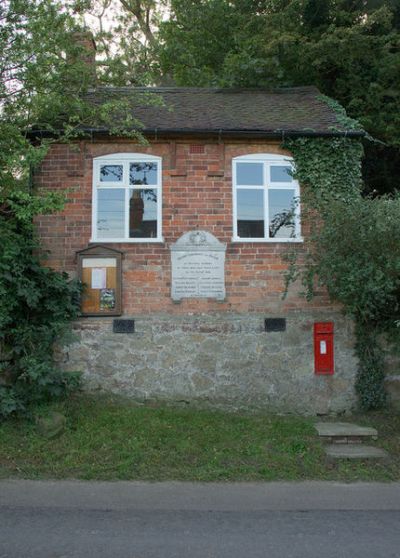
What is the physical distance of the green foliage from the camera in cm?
818

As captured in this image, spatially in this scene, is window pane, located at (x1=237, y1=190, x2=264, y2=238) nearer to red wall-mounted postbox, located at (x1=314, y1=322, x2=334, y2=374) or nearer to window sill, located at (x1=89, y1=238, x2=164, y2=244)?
window sill, located at (x1=89, y1=238, x2=164, y2=244)

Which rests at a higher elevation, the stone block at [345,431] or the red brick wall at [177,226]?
the red brick wall at [177,226]

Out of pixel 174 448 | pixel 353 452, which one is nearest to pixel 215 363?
pixel 174 448

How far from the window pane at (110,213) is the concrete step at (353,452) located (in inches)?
199

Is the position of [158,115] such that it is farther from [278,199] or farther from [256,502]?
[256,502]

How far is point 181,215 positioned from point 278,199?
1.82 metres

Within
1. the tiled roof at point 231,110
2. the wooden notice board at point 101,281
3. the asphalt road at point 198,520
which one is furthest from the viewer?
the tiled roof at point 231,110

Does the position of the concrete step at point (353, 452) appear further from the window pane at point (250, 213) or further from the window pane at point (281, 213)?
the window pane at point (250, 213)

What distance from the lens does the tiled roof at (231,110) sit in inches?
382

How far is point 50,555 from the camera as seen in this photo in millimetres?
4297

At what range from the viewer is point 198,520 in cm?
518

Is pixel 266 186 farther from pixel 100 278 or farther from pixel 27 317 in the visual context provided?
pixel 27 317

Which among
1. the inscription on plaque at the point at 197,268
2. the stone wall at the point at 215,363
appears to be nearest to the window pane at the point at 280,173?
the inscription on plaque at the point at 197,268

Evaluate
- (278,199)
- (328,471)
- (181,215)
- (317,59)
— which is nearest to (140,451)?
(328,471)
